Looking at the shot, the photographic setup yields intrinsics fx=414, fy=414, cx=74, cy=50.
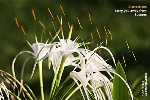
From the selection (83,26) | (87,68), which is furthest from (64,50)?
(83,26)

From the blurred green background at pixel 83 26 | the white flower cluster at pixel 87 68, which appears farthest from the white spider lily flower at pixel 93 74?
the blurred green background at pixel 83 26

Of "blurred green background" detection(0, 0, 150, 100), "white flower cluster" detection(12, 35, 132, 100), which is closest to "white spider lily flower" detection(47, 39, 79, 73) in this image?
"white flower cluster" detection(12, 35, 132, 100)

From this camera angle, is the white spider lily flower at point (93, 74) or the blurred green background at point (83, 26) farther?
the blurred green background at point (83, 26)

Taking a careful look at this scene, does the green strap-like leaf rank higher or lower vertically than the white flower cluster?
lower

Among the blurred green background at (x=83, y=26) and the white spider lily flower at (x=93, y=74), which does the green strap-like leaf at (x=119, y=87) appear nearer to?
the white spider lily flower at (x=93, y=74)

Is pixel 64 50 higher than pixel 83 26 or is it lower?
higher

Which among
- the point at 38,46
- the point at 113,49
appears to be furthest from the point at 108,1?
the point at 38,46

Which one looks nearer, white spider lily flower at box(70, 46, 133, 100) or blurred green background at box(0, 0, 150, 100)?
white spider lily flower at box(70, 46, 133, 100)

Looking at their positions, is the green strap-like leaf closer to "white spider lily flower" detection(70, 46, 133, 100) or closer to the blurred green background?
"white spider lily flower" detection(70, 46, 133, 100)

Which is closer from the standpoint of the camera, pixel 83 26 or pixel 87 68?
pixel 87 68

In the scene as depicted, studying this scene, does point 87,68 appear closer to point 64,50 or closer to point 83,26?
point 64,50
